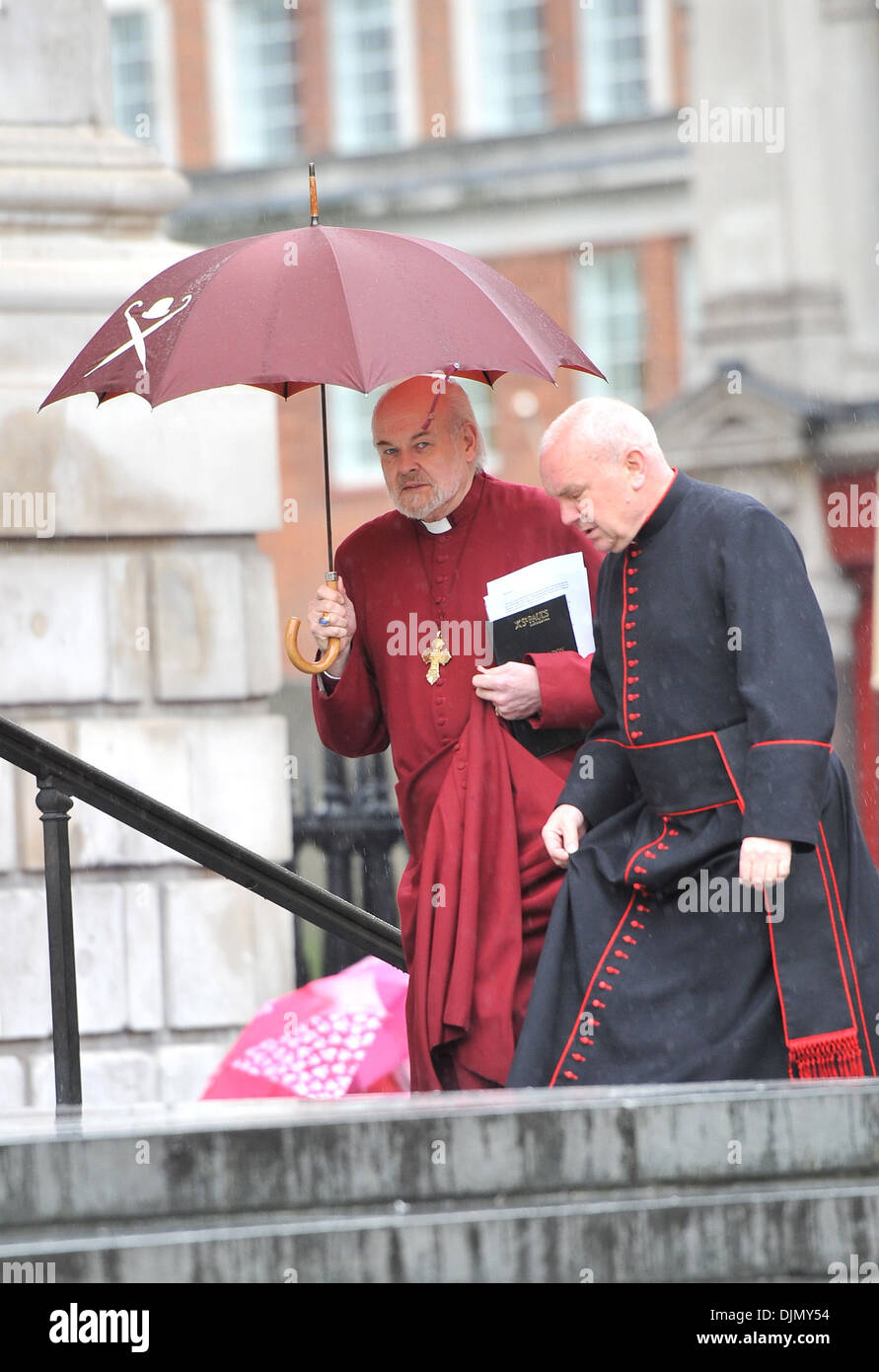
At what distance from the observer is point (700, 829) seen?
4.56 meters

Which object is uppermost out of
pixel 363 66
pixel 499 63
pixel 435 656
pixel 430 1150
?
pixel 363 66

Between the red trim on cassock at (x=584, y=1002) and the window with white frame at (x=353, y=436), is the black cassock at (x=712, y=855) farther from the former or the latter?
the window with white frame at (x=353, y=436)

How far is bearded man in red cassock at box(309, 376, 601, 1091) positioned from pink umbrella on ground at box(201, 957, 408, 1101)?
5.59 ft

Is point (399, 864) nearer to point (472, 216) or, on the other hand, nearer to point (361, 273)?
point (361, 273)

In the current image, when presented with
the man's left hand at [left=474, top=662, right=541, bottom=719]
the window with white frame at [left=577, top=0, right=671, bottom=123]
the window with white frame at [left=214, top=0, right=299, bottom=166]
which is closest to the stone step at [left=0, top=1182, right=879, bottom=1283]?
the man's left hand at [left=474, top=662, right=541, bottom=719]

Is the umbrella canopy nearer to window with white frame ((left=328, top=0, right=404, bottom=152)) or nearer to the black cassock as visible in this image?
the black cassock

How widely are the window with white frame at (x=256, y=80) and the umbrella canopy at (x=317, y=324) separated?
22612 mm

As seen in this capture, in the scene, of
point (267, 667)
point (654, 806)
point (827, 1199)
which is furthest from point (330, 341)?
point (267, 667)

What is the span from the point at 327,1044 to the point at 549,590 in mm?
2265

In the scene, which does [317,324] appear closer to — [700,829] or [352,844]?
[700,829]

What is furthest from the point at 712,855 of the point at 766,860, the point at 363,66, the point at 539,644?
the point at 363,66

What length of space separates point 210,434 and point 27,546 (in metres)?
0.73

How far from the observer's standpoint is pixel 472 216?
2558cm

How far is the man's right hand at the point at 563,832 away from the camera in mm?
4711
